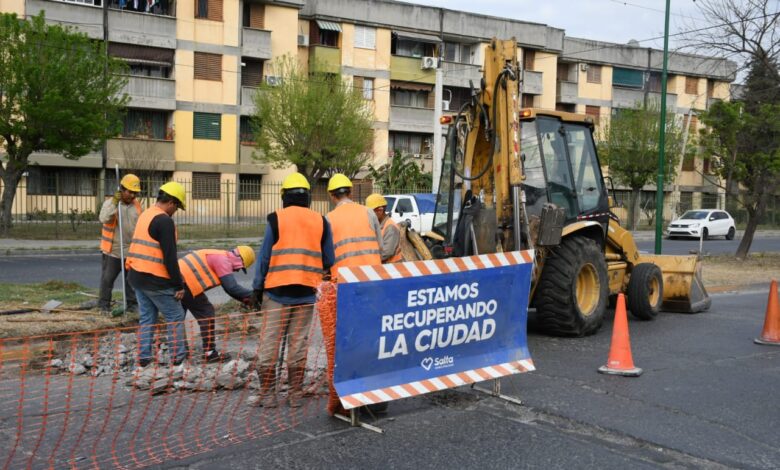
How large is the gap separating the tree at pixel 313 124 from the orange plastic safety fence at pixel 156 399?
2438 centimetres

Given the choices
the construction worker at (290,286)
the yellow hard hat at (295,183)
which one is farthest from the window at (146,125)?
the construction worker at (290,286)

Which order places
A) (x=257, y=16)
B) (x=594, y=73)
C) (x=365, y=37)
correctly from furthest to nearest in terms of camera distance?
(x=594, y=73)
(x=365, y=37)
(x=257, y=16)

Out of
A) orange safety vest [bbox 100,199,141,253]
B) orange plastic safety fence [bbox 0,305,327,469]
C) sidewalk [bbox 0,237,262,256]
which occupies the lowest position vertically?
sidewalk [bbox 0,237,262,256]

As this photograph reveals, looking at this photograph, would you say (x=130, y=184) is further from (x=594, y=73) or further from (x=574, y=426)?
(x=594, y=73)

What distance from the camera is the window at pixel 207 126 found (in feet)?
127

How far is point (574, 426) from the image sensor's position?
20.6ft

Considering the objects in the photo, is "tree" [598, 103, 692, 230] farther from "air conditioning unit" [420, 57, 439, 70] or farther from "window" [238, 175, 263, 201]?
"window" [238, 175, 263, 201]

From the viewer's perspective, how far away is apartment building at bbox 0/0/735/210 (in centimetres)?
3638

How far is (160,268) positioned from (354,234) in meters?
1.83

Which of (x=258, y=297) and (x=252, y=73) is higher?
(x=252, y=73)

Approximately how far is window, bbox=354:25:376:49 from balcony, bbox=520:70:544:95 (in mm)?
10909

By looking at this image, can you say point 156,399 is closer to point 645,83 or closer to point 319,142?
point 319,142

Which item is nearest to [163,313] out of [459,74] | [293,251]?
[293,251]

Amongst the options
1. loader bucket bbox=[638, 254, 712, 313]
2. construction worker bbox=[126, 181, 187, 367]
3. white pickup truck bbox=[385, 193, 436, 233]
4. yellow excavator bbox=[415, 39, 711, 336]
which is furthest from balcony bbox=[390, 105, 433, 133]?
construction worker bbox=[126, 181, 187, 367]
